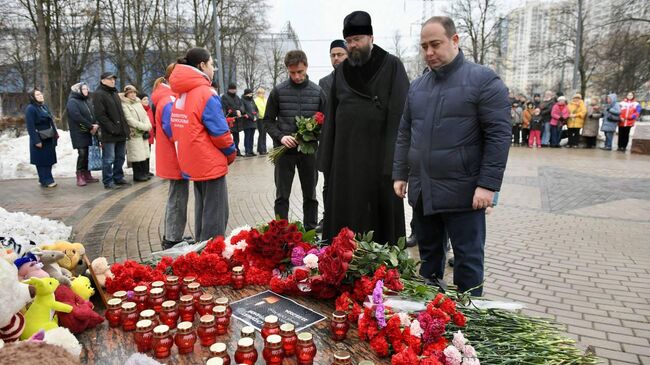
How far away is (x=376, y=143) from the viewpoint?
3.83 meters

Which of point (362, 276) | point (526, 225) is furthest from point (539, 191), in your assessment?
point (362, 276)

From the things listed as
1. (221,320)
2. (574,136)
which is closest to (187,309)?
(221,320)

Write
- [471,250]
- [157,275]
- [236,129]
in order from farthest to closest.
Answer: [236,129]
[471,250]
[157,275]

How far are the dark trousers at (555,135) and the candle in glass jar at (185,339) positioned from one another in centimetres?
1759

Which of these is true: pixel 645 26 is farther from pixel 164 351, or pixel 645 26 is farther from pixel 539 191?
pixel 164 351

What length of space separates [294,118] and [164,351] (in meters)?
3.69

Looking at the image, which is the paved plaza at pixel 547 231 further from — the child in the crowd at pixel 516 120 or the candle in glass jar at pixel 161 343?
the child in the crowd at pixel 516 120

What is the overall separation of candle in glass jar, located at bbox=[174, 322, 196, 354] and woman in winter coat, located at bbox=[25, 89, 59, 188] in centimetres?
842

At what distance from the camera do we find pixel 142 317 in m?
2.29

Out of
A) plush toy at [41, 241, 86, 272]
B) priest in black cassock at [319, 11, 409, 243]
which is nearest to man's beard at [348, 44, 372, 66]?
priest in black cassock at [319, 11, 409, 243]

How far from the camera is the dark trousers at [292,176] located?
5.48 m

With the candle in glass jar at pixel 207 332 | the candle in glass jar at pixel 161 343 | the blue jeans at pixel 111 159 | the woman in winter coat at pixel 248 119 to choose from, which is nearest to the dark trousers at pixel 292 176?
the candle in glass jar at pixel 207 332

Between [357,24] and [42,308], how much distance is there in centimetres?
283

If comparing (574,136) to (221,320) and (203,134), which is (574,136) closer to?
(203,134)
